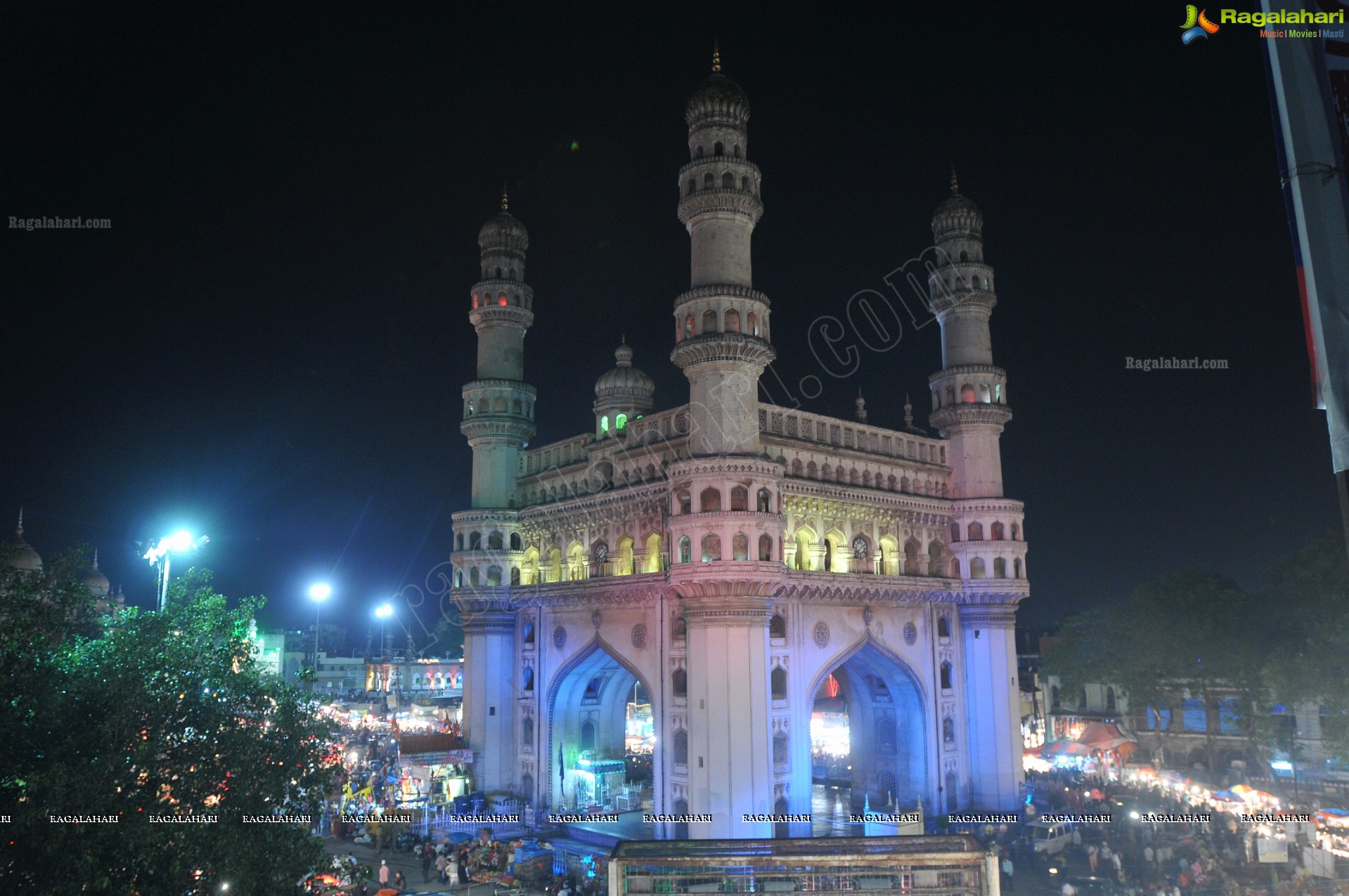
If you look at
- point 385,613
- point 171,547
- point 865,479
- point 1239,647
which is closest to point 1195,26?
point 171,547

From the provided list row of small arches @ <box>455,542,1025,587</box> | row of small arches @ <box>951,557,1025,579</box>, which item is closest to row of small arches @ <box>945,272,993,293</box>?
row of small arches @ <box>951,557,1025,579</box>

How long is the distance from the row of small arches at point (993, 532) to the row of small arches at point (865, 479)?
6.93ft

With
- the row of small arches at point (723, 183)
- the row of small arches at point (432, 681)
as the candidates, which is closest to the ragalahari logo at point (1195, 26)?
the row of small arches at point (723, 183)

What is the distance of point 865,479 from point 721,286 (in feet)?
41.5

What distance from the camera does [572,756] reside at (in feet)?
154

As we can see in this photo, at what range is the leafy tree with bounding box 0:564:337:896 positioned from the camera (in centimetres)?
1493

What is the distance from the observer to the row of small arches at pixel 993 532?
1827 inches

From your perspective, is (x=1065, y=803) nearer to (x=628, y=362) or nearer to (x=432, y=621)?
(x=628, y=362)

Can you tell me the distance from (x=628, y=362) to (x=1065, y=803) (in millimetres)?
31939

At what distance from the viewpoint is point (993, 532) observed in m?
46.5

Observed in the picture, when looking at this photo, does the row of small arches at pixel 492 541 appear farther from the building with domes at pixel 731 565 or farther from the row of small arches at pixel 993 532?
the row of small arches at pixel 993 532

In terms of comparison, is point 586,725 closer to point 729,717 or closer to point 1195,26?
point 729,717

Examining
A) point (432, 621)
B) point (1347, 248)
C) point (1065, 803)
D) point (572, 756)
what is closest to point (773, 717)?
point (572, 756)

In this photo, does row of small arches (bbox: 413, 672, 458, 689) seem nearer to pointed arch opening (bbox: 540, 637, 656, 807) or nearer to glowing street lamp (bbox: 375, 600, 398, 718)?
glowing street lamp (bbox: 375, 600, 398, 718)
